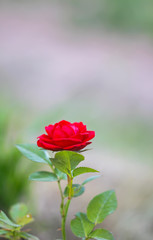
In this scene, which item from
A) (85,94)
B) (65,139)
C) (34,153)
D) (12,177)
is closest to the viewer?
(65,139)

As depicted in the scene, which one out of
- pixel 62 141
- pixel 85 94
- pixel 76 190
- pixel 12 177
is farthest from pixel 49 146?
pixel 85 94

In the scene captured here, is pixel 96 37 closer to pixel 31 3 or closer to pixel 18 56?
pixel 18 56

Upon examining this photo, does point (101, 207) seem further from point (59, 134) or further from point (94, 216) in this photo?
Result: point (59, 134)

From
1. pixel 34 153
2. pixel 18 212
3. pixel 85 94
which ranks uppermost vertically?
pixel 34 153

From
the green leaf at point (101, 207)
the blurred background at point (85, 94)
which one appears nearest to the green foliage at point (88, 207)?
the green leaf at point (101, 207)

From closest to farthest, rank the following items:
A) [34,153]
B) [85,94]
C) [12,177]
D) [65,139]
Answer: [65,139], [34,153], [12,177], [85,94]

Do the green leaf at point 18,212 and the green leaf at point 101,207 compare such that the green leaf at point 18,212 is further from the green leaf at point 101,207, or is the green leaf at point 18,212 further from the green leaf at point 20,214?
the green leaf at point 101,207

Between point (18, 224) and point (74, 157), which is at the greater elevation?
point (74, 157)

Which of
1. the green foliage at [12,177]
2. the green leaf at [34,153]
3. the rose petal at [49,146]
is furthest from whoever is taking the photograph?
the green foliage at [12,177]
